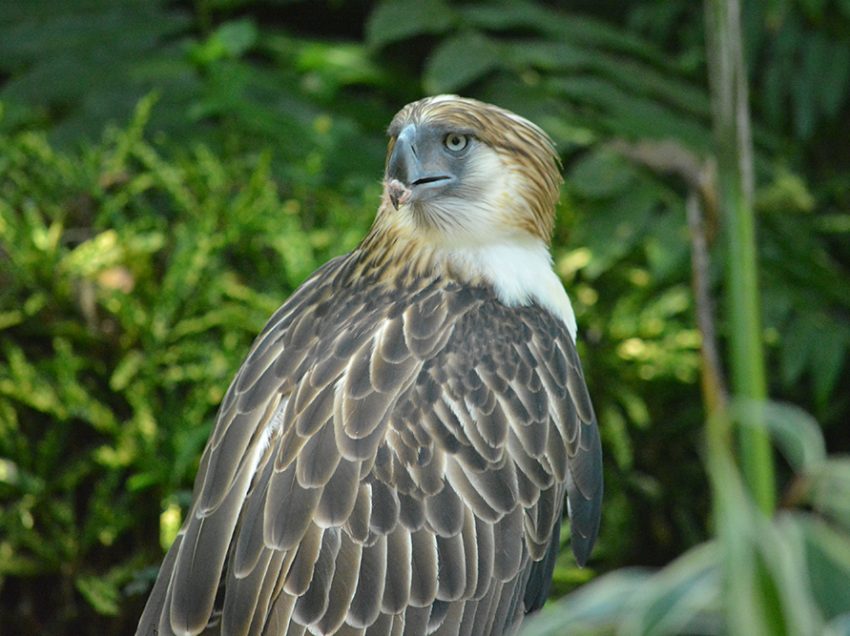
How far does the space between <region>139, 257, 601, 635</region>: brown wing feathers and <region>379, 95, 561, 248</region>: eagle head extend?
165mm

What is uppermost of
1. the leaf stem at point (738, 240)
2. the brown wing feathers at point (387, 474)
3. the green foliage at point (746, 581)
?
the leaf stem at point (738, 240)

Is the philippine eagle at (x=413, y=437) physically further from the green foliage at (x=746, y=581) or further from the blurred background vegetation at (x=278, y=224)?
the green foliage at (x=746, y=581)

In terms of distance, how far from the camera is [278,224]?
4.18 m

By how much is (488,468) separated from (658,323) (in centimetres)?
206

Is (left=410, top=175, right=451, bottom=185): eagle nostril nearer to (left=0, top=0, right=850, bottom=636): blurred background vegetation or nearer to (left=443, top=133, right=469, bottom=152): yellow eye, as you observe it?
(left=443, top=133, right=469, bottom=152): yellow eye

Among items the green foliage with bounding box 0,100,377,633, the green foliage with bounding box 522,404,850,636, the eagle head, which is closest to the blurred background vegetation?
the green foliage with bounding box 0,100,377,633

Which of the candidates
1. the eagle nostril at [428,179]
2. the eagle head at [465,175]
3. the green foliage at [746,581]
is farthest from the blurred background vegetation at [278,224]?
the green foliage at [746,581]

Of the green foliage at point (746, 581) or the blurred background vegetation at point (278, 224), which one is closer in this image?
the green foliage at point (746, 581)

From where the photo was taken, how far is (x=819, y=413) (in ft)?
15.8

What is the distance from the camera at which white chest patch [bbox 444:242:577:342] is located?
263 cm

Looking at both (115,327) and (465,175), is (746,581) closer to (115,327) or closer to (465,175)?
(465,175)

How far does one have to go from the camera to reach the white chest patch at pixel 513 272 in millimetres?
2627

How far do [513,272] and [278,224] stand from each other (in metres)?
1.71

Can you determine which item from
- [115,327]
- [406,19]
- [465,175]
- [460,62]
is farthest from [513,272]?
[406,19]
